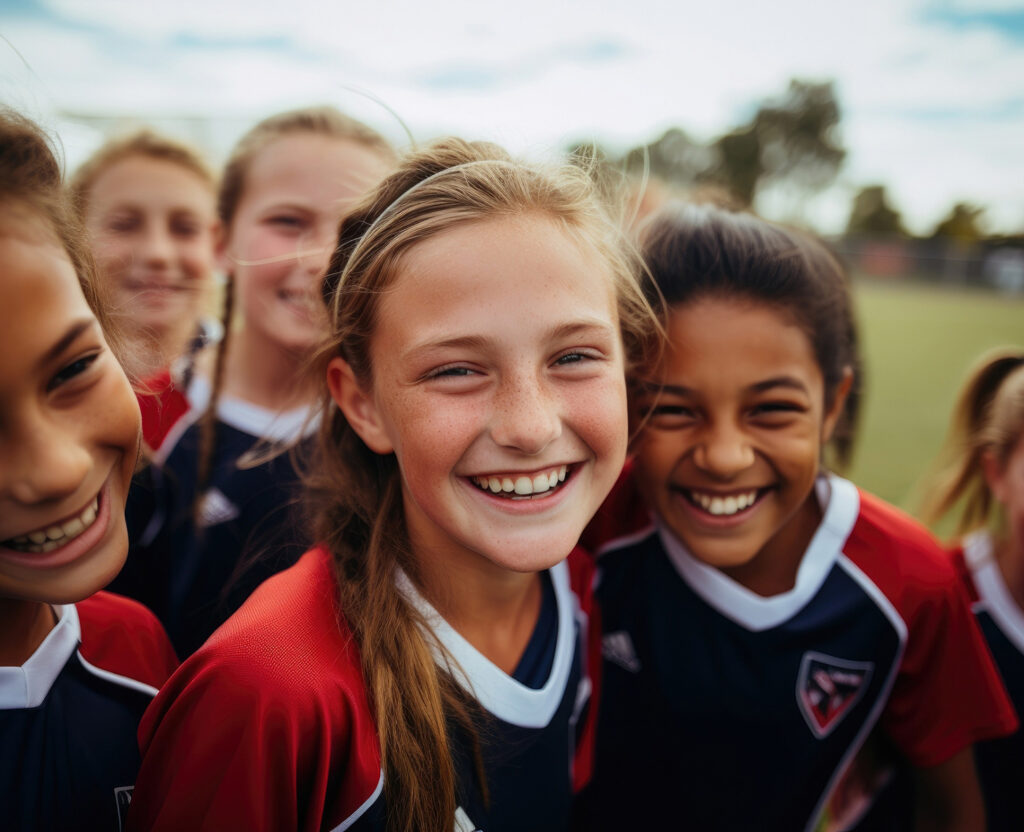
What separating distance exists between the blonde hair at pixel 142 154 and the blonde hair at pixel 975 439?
3.05 metres

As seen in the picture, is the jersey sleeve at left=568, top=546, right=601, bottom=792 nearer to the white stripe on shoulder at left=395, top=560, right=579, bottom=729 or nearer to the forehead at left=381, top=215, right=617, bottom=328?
the white stripe on shoulder at left=395, top=560, right=579, bottom=729

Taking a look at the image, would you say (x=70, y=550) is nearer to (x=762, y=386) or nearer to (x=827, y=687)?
(x=762, y=386)

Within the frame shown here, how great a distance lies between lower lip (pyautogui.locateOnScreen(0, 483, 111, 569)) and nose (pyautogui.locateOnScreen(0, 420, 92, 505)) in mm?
104

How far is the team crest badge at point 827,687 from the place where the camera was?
171 cm

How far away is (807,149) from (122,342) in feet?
199

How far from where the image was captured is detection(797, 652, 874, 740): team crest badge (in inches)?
67.2

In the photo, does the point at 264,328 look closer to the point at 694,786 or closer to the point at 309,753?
the point at 309,753

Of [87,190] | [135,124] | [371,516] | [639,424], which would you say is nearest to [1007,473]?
[639,424]

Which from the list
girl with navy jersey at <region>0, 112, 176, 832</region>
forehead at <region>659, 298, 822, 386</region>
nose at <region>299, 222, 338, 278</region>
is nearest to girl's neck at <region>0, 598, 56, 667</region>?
girl with navy jersey at <region>0, 112, 176, 832</region>

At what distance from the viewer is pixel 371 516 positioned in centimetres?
153

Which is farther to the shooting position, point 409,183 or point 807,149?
point 807,149

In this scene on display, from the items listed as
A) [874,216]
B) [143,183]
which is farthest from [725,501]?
[874,216]

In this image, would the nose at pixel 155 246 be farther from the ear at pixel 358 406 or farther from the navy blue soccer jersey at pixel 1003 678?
the navy blue soccer jersey at pixel 1003 678

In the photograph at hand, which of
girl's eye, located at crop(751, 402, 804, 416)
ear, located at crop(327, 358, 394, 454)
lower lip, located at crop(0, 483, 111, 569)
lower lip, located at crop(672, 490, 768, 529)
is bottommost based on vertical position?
lower lip, located at crop(672, 490, 768, 529)
